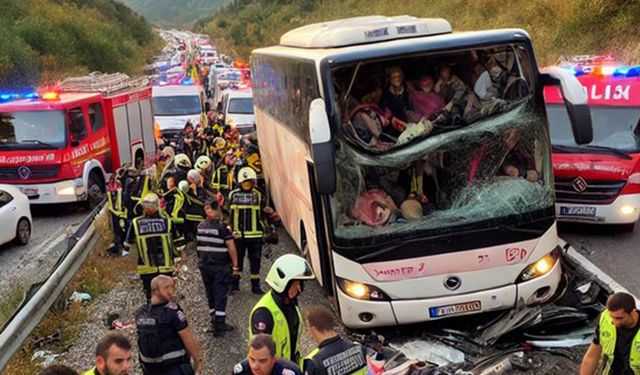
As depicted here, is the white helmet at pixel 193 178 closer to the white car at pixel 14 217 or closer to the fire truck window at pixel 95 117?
the white car at pixel 14 217

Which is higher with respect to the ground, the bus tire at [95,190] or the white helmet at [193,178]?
the white helmet at [193,178]

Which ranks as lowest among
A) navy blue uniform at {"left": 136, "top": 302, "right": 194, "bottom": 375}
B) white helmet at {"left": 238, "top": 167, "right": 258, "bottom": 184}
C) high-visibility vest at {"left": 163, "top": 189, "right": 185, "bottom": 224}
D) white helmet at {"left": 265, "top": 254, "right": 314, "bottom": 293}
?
high-visibility vest at {"left": 163, "top": 189, "right": 185, "bottom": 224}

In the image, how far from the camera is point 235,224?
8.99m

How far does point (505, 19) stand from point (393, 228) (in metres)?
22.5

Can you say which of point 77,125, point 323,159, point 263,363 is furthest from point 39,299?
point 77,125

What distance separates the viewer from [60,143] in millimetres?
14492

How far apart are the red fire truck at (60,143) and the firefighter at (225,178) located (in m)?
4.40

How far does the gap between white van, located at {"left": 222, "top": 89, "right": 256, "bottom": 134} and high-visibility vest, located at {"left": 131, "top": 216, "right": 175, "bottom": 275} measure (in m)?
13.1

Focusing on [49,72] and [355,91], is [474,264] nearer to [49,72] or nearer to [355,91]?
[355,91]

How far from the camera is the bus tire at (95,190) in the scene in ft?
50.2

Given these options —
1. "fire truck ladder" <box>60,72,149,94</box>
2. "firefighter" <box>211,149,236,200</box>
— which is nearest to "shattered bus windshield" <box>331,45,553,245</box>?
"firefighter" <box>211,149,236,200</box>

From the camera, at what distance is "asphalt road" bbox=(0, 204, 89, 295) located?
35.8 feet

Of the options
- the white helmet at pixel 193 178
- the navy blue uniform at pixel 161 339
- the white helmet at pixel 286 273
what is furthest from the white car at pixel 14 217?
the white helmet at pixel 286 273

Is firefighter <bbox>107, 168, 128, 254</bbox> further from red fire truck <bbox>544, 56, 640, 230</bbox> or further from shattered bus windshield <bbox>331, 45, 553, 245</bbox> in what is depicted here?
red fire truck <bbox>544, 56, 640, 230</bbox>
